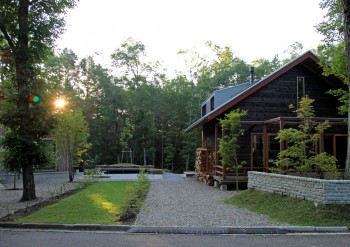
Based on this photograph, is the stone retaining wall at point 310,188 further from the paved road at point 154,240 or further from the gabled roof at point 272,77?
the gabled roof at point 272,77

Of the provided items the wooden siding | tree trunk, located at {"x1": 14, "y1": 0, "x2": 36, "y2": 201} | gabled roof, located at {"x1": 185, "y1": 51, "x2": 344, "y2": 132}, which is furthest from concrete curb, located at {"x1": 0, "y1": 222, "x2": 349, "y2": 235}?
the wooden siding

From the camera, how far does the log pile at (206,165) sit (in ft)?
62.7

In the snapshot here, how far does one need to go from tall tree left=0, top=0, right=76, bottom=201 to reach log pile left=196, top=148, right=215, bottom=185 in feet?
30.8

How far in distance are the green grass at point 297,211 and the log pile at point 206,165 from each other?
7.72 m

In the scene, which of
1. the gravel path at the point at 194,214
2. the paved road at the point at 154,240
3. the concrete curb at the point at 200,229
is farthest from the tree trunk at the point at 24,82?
the paved road at the point at 154,240

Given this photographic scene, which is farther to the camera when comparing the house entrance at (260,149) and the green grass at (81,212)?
the house entrance at (260,149)

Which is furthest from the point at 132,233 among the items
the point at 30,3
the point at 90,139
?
the point at 90,139

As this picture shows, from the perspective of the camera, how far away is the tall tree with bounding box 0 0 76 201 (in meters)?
12.4

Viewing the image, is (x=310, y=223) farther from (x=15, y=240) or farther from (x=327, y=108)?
(x=327, y=108)

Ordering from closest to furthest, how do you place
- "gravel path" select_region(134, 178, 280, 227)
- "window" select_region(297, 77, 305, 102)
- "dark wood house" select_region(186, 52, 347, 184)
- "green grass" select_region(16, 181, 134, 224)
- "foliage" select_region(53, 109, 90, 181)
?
"gravel path" select_region(134, 178, 280, 227) < "green grass" select_region(16, 181, 134, 224) < "dark wood house" select_region(186, 52, 347, 184) < "window" select_region(297, 77, 305, 102) < "foliage" select_region(53, 109, 90, 181)

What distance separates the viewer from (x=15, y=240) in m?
6.89

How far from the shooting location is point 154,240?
6977 millimetres

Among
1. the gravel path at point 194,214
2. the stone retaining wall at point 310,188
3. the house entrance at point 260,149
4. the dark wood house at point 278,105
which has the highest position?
the dark wood house at point 278,105

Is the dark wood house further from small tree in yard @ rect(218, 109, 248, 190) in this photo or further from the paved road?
the paved road
